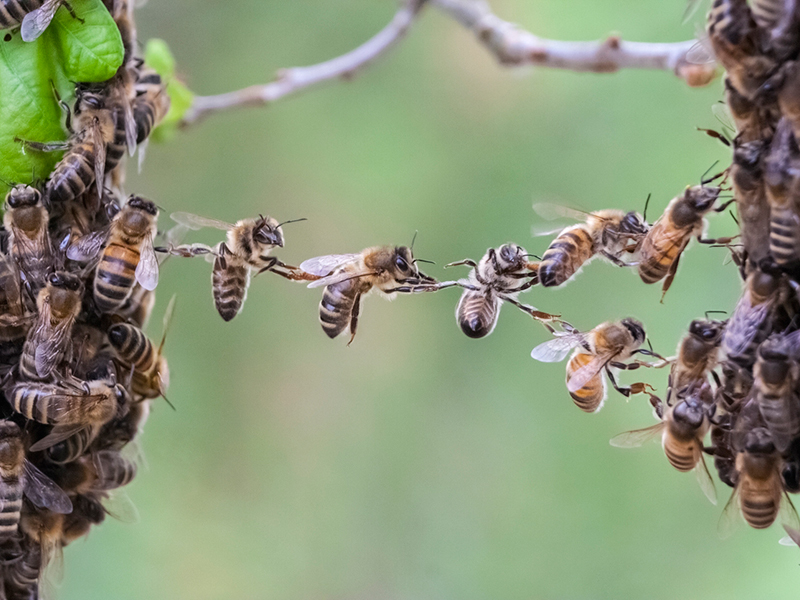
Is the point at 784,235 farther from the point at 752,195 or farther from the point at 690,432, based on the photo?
the point at 690,432

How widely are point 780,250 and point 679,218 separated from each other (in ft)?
0.82

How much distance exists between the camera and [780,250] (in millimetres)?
953

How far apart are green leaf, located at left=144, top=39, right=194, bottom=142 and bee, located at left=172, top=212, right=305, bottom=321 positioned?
917 mm

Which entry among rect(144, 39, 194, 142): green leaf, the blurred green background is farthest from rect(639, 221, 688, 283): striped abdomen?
the blurred green background

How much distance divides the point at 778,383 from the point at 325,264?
0.82 metres

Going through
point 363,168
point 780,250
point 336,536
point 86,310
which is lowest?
point 336,536

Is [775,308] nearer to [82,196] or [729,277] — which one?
[82,196]

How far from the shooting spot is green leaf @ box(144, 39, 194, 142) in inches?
85.4

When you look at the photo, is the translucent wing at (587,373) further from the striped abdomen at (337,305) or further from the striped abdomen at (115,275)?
the striped abdomen at (115,275)

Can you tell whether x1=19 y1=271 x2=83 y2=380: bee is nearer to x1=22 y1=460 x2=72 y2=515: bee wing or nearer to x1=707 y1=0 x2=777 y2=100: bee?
x1=22 y1=460 x2=72 y2=515: bee wing

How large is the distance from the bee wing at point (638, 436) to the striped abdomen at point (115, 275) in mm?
893

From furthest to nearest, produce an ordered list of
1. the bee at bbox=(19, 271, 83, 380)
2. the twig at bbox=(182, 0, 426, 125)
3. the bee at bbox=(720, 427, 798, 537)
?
1. the twig at bbox=(182, 0, 426, 125)
2. the bee at bbox=(19, 271, 83, 380)
3. the bee at bbox=(720, 427, 798, 537)

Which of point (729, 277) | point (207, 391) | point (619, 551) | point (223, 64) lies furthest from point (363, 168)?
point (619, 551)

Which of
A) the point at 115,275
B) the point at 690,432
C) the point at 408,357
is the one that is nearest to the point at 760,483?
the point at 690,432
